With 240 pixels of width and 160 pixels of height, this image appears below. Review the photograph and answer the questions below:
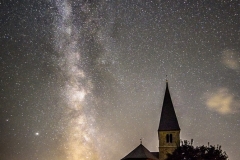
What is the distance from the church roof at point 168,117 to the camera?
177ft

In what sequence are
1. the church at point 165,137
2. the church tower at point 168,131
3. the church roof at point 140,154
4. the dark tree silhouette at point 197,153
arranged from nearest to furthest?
the dark tree silhouette at point 197,153, the church roof at point 140,154, the church at point 165,137, the church tower at point 168,131

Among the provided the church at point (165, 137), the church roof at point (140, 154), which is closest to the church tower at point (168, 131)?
the church at point (165, 137)

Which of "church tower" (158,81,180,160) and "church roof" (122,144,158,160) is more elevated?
"church tower" (158,81,180,160)

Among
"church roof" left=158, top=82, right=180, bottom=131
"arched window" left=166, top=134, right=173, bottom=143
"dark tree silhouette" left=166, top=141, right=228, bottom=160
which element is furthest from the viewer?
"church roof" left=158, top=82, right=180, bottom=131

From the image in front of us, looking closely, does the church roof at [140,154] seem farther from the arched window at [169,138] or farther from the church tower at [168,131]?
the arched window at [169,138]

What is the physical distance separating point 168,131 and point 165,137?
4.05ft

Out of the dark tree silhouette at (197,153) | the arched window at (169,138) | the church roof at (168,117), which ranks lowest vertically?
the dark tree silhouette at (197,153)

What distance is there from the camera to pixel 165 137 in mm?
53719

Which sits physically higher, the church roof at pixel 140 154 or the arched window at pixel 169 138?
the arched window at pixel 169 138

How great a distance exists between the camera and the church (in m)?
50.9

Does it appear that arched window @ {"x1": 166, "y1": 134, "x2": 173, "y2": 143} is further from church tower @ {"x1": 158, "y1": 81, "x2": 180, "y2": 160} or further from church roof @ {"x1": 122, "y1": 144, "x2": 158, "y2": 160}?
church roof @ {"x1": 122, "y1": 144, "x2": 158, "y2": 160}

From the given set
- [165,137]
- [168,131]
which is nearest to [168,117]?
[168,131]

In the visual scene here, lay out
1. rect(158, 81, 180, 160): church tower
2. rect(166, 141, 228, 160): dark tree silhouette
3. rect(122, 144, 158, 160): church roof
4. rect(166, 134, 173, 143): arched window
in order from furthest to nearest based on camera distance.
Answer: rect(166, 134, 173, 143): arched window, rect(158, 81, 180, 160): church tower, rect(122, 144, 158, 160): church roof, rect(166, 141, 228, 160): dark tree silhouette

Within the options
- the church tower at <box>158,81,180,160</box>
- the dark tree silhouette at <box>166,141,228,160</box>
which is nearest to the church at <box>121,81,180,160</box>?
the church tower at <box>158,81,180,160</box>
